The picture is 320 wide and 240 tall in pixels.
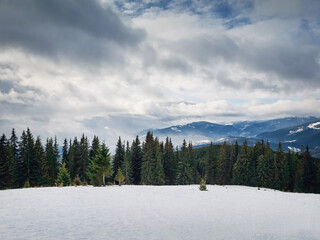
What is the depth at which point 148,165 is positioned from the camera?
189ft

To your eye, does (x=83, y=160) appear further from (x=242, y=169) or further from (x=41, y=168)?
(x=242, y=169)

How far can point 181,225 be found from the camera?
34.0ft

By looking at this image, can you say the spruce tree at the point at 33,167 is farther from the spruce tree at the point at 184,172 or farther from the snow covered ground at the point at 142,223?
the spruce tree at the point at 184,172

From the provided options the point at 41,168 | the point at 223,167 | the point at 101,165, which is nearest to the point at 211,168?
the point at 223,167

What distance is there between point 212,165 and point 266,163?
2073 centimetres

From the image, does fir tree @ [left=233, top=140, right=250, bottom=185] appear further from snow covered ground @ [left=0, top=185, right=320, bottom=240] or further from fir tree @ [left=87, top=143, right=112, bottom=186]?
snow covered ground @ [left=0, top=185, right=320, bottom=240]

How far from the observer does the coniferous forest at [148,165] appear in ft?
153

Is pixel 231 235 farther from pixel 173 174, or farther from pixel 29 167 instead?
pixel 173 174

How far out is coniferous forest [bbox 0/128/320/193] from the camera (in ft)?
153

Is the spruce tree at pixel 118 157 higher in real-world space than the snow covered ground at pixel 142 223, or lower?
higher

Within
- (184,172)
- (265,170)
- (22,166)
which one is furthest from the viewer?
(265,170)

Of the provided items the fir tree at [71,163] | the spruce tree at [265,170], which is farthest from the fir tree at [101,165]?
the spruce tree at [265,170]


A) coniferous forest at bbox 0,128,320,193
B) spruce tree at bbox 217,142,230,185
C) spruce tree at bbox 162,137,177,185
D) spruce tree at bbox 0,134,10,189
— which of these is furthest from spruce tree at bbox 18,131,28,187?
spruce tree at bbox 217,142,230,185

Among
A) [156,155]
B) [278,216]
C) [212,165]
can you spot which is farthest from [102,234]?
[212,165]
